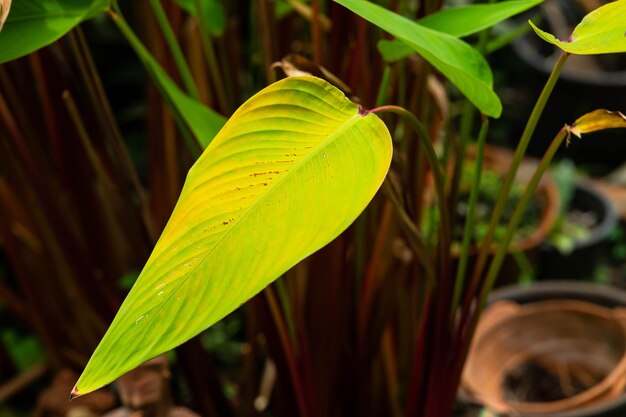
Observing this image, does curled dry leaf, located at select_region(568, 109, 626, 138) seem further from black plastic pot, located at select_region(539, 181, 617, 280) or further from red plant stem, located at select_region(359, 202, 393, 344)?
black plastic pot, located at select_region(539, 181, 617, 280)

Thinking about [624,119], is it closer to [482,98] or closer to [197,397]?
[482,98]

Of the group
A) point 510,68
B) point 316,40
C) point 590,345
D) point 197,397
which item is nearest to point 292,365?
point 197,397

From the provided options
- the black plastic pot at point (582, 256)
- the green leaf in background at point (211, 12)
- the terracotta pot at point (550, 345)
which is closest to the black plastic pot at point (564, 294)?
the terracotta pot at point (550, 345)

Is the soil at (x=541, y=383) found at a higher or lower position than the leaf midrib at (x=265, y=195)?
lower

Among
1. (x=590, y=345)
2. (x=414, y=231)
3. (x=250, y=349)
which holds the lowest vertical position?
(x=590, y=345)

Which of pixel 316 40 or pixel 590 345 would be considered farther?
pixel 590 345

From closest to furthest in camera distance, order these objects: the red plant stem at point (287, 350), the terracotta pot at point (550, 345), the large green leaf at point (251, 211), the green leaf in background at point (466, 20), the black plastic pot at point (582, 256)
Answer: the large green leaf at point (251, 211), the green leaf in background at point (466, 20), the red plant stem at point (287, 350), the terracotta pot at point (550, 345), the black plastic pot at point (582, 256)

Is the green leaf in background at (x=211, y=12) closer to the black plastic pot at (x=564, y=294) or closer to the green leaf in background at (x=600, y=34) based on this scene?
the green leaf in background at (x=600, y=34)
